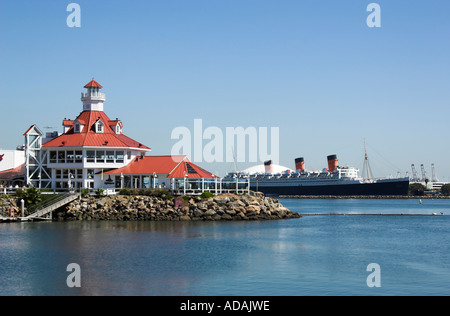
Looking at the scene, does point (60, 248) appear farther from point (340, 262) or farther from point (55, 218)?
point (55, 218)

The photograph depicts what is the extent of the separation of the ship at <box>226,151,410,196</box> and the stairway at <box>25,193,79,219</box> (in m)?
103

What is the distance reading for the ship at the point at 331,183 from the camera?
547 ft

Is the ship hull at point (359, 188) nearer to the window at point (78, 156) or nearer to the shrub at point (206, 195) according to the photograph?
the window at point (78, 156)

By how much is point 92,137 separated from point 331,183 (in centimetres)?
11454

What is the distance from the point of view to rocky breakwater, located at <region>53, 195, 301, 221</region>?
56.8 metres

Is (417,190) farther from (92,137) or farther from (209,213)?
(209,213)

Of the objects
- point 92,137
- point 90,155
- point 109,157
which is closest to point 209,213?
point 109,157

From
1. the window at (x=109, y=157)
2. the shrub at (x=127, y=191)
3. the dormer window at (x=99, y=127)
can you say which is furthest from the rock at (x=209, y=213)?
the dormer window at (x=99, y=127)

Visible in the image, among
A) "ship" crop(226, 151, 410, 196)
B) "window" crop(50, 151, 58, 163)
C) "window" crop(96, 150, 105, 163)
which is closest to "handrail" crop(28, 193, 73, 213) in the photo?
"window" crop(96, 150, 105, 163)

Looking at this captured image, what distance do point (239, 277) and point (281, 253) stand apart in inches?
325

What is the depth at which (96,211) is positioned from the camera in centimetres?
5812

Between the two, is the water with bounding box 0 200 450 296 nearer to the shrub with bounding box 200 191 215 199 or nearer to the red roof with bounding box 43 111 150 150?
the shrub with bounding box 200 191 215 199

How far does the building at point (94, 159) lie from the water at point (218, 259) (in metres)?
10.0
